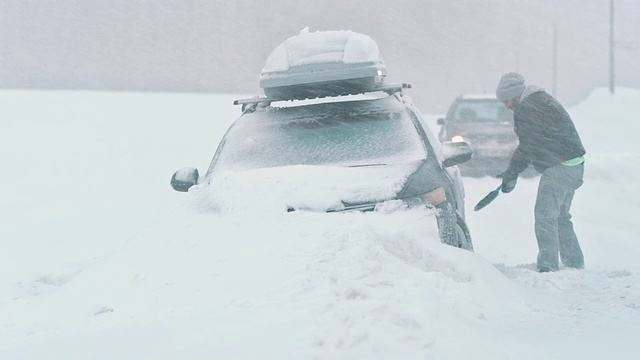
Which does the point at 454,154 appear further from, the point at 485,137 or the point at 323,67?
the point at 485,137

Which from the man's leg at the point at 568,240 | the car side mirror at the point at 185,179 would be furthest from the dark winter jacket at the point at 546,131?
the car side mirror at the point at 185,179

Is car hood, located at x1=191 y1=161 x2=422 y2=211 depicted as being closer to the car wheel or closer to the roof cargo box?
the car wheel

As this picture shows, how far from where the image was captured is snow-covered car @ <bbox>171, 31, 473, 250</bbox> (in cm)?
489

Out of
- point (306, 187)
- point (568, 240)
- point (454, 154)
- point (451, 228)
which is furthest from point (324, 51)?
point (568, 240)

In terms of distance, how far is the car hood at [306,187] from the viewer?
476 cm

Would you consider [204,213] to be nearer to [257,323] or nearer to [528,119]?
[257,323]

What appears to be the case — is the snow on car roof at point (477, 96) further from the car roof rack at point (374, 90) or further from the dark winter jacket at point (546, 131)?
the car roof rack at point (374, 90)

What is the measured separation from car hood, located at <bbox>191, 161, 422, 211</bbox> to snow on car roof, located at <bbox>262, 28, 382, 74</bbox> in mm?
1140

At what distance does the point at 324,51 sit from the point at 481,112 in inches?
378

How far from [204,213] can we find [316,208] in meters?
0.83

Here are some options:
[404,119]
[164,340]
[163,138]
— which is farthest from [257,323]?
[163,138]

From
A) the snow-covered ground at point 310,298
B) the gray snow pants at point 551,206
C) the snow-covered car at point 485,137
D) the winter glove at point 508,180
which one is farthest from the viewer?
the snow-covered car at point 485,137

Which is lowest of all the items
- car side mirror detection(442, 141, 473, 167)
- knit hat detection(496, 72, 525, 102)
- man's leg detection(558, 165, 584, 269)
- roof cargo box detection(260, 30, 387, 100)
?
man's leg detection(558, 165, 584, 269)

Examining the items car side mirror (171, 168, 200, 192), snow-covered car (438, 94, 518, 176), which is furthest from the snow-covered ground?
snow-covered car (438, 94, 518, 176)
